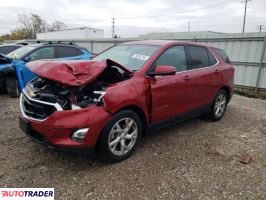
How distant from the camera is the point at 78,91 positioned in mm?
3219

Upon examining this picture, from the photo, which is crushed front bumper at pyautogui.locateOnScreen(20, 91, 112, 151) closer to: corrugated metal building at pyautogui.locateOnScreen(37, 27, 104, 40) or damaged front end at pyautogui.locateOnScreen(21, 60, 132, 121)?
damaged front end at pyautogui.locateOnScreen(21, 60, 132, 121)

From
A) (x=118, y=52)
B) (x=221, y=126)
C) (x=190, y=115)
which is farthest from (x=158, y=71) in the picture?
(x=221, y=126)

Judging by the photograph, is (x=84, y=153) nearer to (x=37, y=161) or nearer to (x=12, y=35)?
(x=37, y=161)

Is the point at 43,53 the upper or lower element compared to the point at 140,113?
upper

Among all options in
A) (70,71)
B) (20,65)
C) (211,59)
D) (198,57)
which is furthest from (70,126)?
(20,65)

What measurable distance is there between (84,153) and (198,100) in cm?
264

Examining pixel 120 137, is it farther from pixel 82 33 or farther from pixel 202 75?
pixel 82 33

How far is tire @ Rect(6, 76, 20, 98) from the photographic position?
713 cm

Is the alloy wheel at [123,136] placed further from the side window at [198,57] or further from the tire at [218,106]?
→ the tire at [218,106]

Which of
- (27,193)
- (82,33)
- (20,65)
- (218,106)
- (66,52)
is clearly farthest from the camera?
(82,33)

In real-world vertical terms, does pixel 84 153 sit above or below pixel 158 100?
below

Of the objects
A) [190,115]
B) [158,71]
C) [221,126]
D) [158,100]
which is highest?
[158,71]

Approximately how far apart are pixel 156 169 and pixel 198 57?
253 cm

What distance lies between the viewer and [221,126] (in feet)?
17.7
